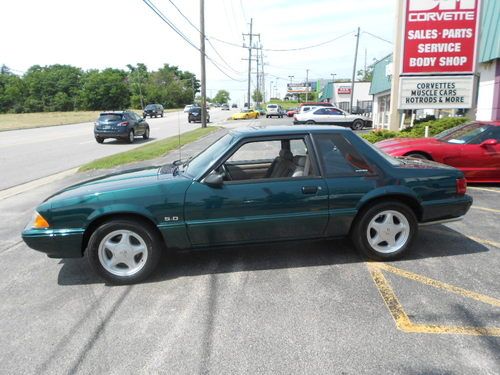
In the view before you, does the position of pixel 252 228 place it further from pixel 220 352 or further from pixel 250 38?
pixel 250 38

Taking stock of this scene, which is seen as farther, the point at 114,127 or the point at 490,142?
the point at 114,127

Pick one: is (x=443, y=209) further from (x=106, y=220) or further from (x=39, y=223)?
(x=39, y=223)

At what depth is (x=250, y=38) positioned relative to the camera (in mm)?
68000

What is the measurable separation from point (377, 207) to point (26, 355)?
11.2ft

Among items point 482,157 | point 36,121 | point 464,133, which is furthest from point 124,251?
point 36,121

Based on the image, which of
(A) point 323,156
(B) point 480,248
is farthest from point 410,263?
(A) point 323,156

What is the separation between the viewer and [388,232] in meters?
4.21

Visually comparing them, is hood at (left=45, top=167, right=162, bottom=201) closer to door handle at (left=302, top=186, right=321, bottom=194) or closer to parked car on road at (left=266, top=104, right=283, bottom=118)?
door handle at (left=302, top=186, right=321, bottom=194)

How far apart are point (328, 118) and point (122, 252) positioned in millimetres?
23428

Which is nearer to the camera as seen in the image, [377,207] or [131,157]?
[377,207]

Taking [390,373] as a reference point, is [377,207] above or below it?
above

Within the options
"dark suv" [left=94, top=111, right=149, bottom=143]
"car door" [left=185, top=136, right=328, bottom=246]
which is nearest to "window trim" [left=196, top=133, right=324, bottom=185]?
"car door" [left=185, top=136, right=328, bottom=246]

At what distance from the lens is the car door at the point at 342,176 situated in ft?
13.2

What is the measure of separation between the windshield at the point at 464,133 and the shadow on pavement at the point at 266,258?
360 cm
